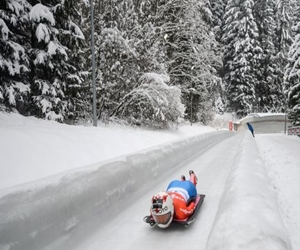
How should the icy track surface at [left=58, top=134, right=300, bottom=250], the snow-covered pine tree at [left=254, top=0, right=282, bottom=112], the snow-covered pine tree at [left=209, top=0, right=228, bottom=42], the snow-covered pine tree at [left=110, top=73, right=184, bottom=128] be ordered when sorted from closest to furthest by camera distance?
the icy track surface at [left=58, top=134, right=300, bottom=250] → the snow-covered pine tree at [left=110, top=73, right=184, bottom=128] → the snow-covered pine tree at [left=254, top=0, right=282, bottom=112] → the snow-covered pine tree at [left=209, top=0, right=228, bottom=42]

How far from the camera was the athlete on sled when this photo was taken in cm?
289

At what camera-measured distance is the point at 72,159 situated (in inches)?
194

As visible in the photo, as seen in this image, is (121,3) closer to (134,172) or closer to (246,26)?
(134,172)

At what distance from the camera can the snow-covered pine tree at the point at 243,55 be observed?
116 feet

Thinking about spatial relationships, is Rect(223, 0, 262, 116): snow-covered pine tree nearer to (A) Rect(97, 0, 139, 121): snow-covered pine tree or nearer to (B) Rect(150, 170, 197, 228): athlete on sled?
(A) Rect(97, 0, 139, 121): snow-covered pine tree

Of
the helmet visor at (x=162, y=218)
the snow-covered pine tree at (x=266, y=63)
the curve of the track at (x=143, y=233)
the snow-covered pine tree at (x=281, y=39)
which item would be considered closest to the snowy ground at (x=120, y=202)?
the curve of the track at (x=143, y=233)

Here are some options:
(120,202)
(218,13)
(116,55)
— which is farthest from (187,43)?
(218,13)

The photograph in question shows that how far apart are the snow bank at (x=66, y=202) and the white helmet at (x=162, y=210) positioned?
0.81 m

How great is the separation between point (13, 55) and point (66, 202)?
6990 mm

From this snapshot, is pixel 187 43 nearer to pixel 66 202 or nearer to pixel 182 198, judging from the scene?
pixel 182 198

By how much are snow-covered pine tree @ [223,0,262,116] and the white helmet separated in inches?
1352

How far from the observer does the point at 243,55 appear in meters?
35.8

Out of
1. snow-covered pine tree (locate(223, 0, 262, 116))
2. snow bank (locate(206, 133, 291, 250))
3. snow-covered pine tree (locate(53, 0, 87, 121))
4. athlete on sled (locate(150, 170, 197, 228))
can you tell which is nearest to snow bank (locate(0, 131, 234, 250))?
athlete on sled (locate(150, 170, 197, 228))

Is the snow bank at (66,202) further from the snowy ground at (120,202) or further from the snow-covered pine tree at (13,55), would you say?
the snow-covered pine tree at (13,55)
